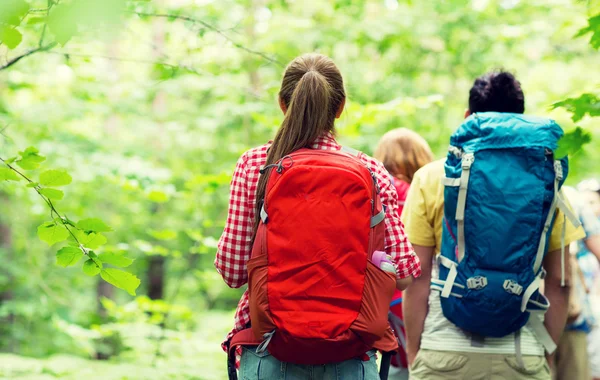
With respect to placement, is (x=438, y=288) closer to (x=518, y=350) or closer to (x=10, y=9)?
(x=518, y=350)

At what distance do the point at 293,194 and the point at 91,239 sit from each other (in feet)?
2.19

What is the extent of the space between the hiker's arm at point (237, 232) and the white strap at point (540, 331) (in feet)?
4.33

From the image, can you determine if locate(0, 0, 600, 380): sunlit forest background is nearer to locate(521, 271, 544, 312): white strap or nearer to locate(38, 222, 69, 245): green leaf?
locate(38, 222, 69, 245): green leaf

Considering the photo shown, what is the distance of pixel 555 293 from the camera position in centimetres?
270

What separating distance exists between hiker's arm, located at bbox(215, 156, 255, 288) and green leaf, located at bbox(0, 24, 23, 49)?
0.75 m

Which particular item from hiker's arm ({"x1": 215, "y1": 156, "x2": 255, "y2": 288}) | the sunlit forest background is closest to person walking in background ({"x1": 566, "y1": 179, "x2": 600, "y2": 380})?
the sunlit forest background

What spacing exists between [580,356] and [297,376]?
7.56 ft

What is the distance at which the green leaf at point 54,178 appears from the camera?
1.94 metres

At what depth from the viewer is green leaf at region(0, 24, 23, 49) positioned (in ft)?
5.52

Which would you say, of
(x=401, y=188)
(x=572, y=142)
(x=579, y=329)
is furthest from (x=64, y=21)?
(x=579, y=329)

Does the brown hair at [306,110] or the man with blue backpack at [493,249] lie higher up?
the brown hair at [306,110]

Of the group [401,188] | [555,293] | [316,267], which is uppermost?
[401,188]

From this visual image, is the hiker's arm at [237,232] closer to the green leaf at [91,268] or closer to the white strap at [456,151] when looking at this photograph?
the green leaf at [91,268]

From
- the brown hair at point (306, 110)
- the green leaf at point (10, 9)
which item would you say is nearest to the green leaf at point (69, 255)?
the brown hair at point (306, 110)
